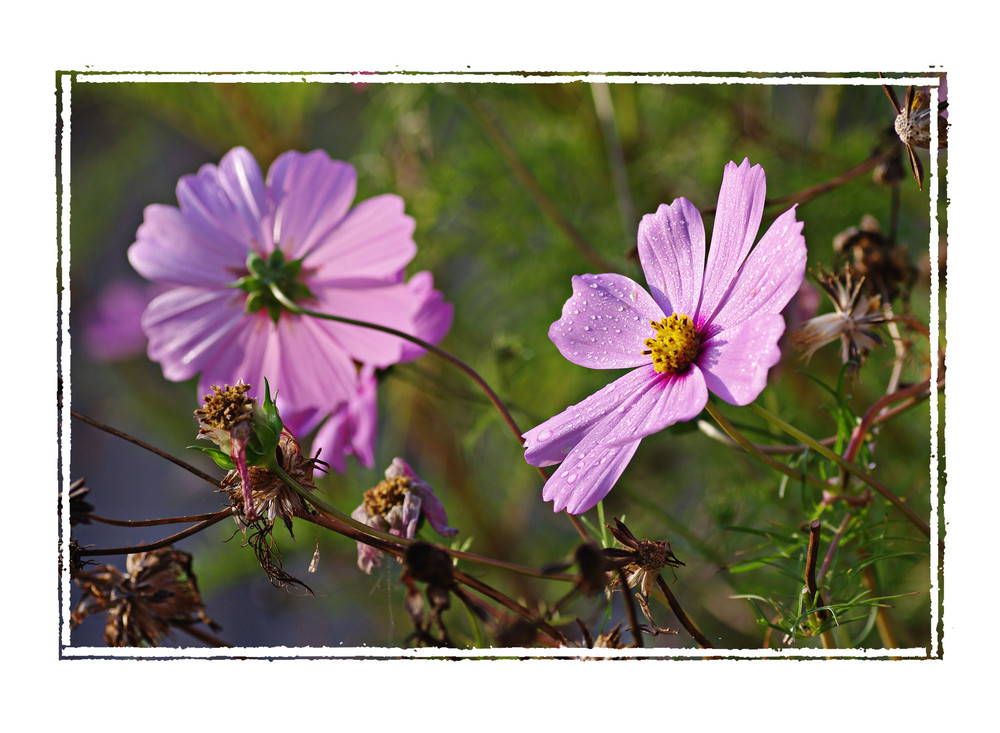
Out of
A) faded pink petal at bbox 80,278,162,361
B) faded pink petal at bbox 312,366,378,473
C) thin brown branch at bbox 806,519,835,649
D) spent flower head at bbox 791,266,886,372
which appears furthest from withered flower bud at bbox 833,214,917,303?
faded pink petal at bbox 80,278,162,361

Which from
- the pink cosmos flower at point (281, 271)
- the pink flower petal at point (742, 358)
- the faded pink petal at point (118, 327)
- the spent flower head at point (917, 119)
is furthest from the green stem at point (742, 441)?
the faded pink petal at point (118, 327)

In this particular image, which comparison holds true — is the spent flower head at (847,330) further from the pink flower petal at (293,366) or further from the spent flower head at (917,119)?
the pink flower petal at (293,366)

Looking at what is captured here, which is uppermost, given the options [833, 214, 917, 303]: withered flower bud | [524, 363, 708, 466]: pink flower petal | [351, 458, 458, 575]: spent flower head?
[833, 214, 917, 303]: withered flower bud

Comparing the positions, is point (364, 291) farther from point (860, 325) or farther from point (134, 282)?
point (134, 282)

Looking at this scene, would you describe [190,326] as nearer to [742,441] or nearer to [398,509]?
[398,509]

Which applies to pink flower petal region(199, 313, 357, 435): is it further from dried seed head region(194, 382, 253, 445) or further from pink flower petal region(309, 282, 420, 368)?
dried seed head region(194, 382, 253, 445)
